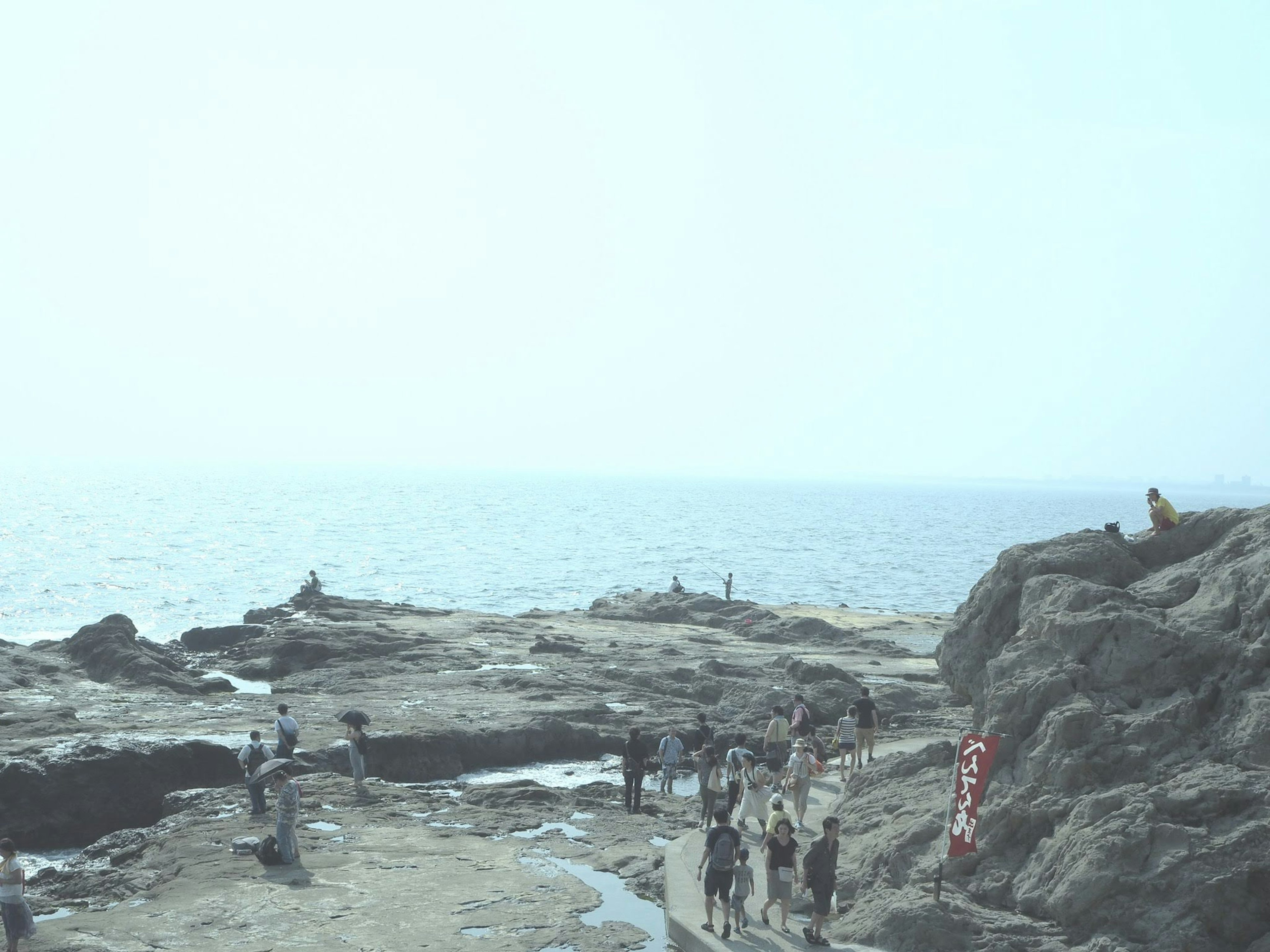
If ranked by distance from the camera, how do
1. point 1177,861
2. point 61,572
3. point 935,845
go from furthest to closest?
point 61,572
point 935,845
point 1177,861

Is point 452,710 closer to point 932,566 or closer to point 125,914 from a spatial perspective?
point 125,914

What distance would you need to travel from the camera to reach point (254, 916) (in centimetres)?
1529

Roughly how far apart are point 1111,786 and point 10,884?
1404 centimetres

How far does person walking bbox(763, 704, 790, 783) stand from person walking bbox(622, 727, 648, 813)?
8.12ft

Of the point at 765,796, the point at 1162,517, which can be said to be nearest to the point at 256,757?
the point at 765,796

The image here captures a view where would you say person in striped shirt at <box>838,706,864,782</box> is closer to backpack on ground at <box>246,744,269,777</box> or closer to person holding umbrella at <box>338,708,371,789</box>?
person holding umbrella at <box>338,708,371,789</box>

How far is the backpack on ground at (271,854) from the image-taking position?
1745cm

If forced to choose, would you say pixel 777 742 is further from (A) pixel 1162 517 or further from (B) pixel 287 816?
(B) pixel 287 816

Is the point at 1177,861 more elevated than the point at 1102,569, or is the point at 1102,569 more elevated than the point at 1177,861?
the point at 1102,569

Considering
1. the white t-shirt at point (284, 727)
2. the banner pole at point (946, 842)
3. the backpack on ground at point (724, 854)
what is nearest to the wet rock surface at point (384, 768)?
the white t-shirt at point (284, 727)

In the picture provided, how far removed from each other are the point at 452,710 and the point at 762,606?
28790 mm

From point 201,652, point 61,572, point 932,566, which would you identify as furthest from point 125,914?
point 932,566

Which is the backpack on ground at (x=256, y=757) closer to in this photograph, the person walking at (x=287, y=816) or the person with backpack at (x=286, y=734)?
the person with backpack at (x=286, y=734)

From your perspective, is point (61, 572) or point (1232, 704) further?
point (61, 572)
